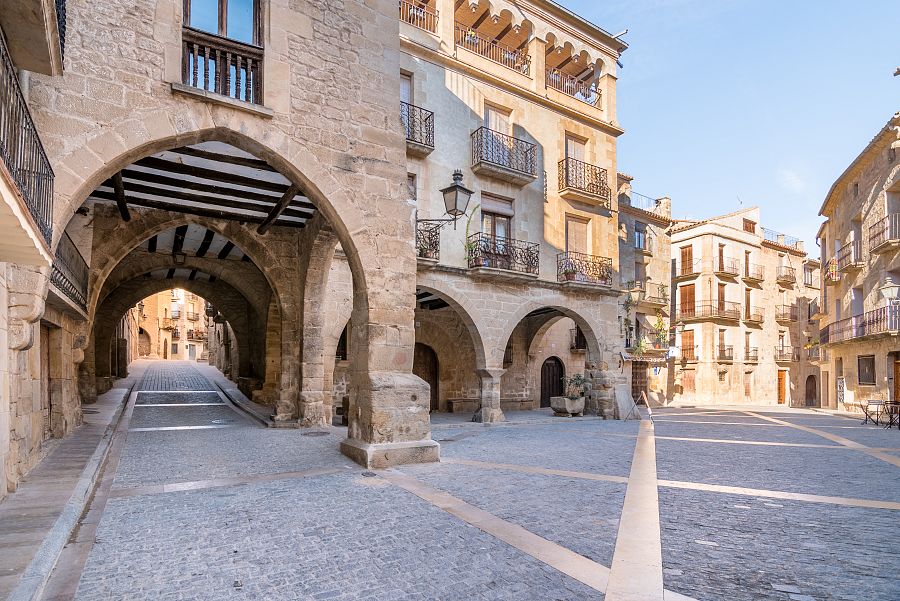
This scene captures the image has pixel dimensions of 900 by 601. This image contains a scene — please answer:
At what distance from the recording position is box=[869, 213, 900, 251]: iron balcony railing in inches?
759

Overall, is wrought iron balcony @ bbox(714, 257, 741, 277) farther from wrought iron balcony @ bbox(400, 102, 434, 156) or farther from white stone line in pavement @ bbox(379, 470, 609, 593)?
white stone line in pavement @ bbox(379, 470, 609, 593)

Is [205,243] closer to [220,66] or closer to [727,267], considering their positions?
[220,66]

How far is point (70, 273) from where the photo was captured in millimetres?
7789

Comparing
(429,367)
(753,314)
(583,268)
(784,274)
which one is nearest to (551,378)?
(429,367)

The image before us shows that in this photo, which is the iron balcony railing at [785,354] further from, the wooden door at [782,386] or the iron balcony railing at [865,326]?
the iron balcony railing at [865,326]

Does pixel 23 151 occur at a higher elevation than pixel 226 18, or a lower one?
lower

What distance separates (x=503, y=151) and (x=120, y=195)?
981cm

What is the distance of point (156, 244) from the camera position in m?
13.1

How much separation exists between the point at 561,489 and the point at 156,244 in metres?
11.9

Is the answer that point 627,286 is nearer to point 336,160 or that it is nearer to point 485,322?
point 485,322

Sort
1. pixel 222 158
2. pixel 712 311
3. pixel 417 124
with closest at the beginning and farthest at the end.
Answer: pixel 222 158 → pixel 417 124 → pixel 712 311

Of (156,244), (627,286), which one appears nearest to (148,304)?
(156,244)

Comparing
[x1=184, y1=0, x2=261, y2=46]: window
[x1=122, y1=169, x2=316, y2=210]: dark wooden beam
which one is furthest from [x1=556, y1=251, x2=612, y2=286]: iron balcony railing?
[x1=184, y1=0, x2=261, y2=46]: window

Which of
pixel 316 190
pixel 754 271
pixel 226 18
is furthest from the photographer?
pixel 754 271
